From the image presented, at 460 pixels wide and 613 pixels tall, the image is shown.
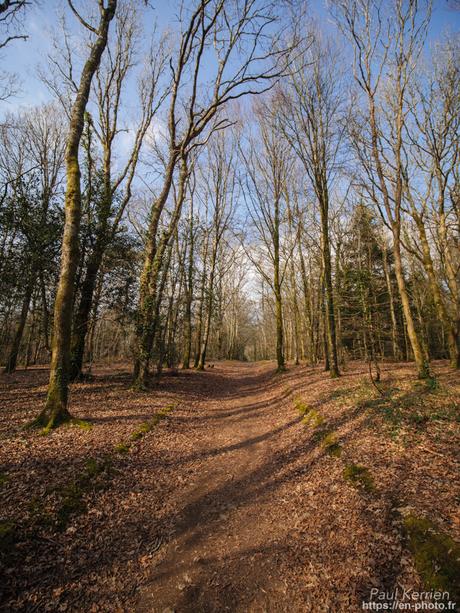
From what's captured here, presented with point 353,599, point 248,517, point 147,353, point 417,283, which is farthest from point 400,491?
point 417,283

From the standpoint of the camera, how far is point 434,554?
2617 mm

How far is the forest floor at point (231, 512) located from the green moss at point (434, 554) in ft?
0.04

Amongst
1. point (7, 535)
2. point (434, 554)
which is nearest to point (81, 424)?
point (7, 535)

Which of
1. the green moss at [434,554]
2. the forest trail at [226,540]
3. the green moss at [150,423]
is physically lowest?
the forest trail at [226,540]

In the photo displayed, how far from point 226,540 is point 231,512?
0.57 metres

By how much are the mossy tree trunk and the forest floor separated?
53cm

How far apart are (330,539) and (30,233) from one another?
43.8ft

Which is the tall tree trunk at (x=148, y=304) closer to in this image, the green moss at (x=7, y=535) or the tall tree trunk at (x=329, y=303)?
the tall tree trunk at (x=329, y=303)

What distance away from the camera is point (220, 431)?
7668 millimetres

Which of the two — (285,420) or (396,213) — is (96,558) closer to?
(285,420)

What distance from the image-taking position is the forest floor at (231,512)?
271cm

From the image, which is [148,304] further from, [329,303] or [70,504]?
[329,303]

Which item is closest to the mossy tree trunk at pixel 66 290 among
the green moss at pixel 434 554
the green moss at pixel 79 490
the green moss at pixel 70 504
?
the green moss at pixel 79 490

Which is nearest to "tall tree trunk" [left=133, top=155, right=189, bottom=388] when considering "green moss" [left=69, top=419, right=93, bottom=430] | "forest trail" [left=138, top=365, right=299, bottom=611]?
"green moss" [left=69, top=419, right=93, bottom=430]
